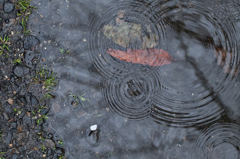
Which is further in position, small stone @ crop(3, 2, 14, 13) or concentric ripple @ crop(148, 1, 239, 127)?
small stone @ crop(3, 2, 14, 13)

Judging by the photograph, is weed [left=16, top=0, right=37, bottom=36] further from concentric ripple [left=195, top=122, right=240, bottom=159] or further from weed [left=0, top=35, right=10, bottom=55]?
concentric ripple [left=195, top=122, right=240, bottom=159]

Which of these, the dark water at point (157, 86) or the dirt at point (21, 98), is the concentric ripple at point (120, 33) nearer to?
the dark water at point (157, 86)

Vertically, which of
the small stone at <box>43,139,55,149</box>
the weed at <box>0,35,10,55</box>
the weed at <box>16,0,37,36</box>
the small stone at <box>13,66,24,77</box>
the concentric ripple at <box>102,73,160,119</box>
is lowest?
the small stone at <box>43,139,55,149</box>

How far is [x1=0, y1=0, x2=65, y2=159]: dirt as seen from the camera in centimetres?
285

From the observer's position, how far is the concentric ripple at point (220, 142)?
2814mm

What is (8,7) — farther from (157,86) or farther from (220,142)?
(220,142)

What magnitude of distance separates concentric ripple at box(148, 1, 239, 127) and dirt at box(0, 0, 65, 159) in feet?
5.28

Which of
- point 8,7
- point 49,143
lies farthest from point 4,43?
point 49,143

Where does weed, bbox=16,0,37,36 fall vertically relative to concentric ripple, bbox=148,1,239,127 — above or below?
above

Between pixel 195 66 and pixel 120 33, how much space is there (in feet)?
3.92

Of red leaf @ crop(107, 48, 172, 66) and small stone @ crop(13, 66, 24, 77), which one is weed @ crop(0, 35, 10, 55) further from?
red leaf @ crop(107, 48, 172, 66)

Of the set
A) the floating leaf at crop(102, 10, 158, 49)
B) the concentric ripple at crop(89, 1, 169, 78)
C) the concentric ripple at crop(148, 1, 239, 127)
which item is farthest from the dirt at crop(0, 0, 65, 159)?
the concentric ripple at crop(148, 1, 239, 127)

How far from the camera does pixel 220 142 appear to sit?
111 inches

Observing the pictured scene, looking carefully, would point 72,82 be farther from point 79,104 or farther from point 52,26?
point 52,26
